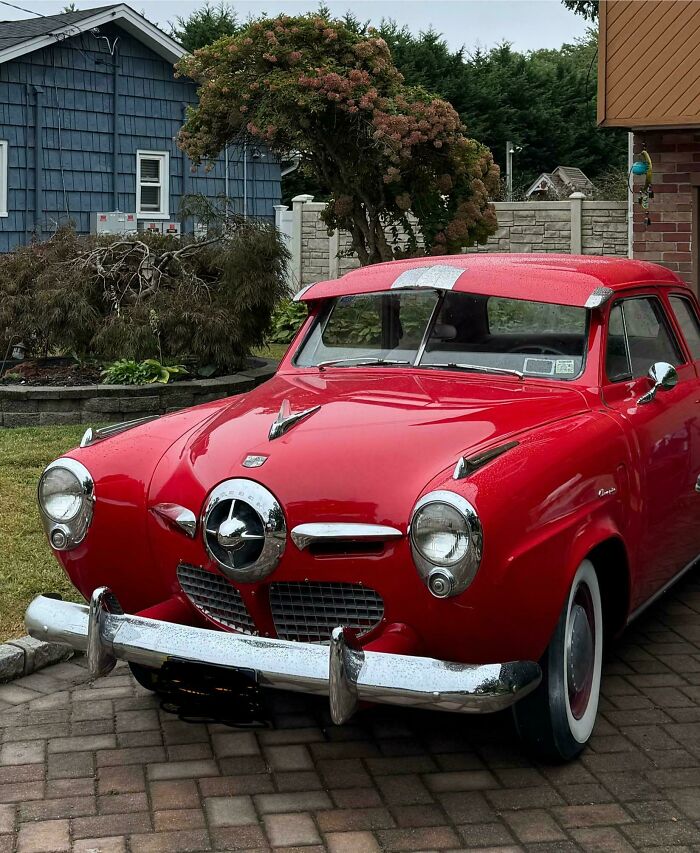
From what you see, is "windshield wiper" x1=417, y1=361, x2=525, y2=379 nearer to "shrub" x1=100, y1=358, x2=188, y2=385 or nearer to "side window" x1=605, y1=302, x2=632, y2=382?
"side window" x1=605, y1=302, x2=632, y2=382

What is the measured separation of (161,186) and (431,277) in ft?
61.3

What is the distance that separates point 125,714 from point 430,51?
3446cm

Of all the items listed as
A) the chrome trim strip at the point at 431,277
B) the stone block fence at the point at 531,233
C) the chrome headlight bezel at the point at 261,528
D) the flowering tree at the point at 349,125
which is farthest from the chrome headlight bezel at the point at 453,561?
the stone block fence at the point at 531,233

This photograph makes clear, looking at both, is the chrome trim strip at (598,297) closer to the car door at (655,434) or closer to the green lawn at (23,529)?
the car door at (655,434)

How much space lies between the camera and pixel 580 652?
155 inches

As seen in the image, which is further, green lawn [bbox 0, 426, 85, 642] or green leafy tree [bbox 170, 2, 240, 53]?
green leafy tree [bbox 170, 2, 240, 53]

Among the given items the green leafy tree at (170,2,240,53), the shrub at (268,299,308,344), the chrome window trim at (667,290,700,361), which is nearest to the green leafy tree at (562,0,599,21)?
the green leafy tree at (170,2,240,53)

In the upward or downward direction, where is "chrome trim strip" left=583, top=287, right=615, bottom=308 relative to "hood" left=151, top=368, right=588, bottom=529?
upward

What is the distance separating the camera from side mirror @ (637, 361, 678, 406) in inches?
181

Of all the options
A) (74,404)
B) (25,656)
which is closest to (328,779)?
(25,656)

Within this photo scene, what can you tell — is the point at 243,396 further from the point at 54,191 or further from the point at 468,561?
the point at 54,191

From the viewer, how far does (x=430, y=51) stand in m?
36.2

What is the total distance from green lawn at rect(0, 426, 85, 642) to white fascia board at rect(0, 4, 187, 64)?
1301cm

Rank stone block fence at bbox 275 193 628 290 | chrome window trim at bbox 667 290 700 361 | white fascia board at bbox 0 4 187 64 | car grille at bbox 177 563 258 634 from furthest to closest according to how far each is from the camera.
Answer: white fascia board at bbox 0 4 187 64 < stone block fence at bbox 275 193 628 290 < chrome window trim at bbox 667 290 700 361 < car grille at bbox 177 563 258 634
